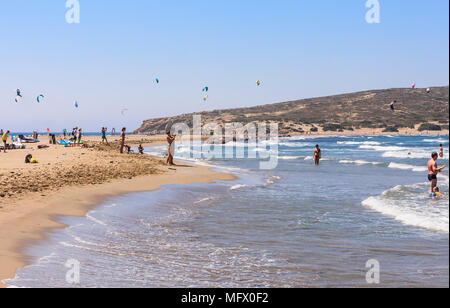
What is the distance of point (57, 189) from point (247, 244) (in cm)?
849

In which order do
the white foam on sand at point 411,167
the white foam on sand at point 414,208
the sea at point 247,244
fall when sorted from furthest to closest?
the white foam on sand at point 411,167 < the white foam on sand at point 414,208 < the sea at point 247,244

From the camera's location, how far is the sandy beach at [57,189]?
348 inches

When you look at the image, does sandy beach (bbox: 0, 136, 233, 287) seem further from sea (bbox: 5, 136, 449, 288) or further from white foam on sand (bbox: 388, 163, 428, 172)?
white foam on sand (bbox: 388, 163, 428, 172)

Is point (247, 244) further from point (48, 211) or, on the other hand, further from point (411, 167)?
point (411, 167)

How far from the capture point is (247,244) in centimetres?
909

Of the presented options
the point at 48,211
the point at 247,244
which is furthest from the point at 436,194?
the point at 48,211

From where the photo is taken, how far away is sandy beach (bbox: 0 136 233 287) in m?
8.83

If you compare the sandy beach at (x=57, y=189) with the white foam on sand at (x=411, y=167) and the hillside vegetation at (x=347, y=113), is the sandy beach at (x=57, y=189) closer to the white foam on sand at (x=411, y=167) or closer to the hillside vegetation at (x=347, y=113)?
the white foam on sand at (x=411, y=167)

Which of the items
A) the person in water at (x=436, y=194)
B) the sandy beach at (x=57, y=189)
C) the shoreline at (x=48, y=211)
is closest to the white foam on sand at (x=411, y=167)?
the sandy beach at (x=57, y=189)

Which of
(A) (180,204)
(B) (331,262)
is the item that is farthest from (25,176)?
(B) (331,262)

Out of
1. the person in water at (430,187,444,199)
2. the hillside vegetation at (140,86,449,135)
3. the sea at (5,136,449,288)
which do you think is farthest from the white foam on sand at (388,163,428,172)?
the hillside vegetation at (140,86,449,135)

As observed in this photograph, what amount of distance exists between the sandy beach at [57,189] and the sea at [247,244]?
18.5 inches

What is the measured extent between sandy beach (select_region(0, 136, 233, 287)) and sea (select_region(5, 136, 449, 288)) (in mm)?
469

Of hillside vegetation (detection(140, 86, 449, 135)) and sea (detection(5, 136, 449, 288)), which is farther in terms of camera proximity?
hillside vegetation (detection(140, 86, 449, 135))
